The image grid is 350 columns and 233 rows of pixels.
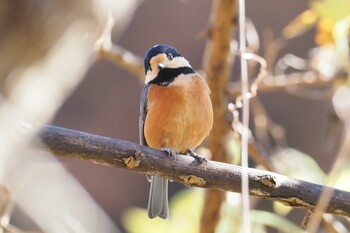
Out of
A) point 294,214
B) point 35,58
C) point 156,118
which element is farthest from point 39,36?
point 294,214

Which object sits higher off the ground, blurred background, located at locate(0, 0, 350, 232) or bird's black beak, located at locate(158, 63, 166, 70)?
bird's black beak, located at locate(158, 63, 166, 70)

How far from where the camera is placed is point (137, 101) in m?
4.42

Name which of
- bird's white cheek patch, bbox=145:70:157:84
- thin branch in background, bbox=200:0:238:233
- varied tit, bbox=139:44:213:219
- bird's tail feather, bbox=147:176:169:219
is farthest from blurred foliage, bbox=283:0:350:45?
bird's tail feather, bbox=147:176:169:219

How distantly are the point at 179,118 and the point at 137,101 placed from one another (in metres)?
2.58

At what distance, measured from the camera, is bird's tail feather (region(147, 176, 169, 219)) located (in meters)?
1.99

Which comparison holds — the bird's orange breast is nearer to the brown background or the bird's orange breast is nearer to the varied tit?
the varied tit

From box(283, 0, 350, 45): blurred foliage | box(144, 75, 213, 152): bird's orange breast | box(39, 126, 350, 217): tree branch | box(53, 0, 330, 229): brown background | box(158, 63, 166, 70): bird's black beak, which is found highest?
box(283, 0, 350, 45): blurred foliage

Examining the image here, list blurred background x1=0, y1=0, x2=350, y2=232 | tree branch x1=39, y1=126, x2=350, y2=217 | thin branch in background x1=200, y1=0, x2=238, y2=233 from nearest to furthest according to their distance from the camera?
tree branch x1=39, y1=126, x2=350, y2=217 < thin branch in background x1=200, y1=0, x2=238, y2=233 < blurred background x1=0, y1=0, x2=350, y2=232

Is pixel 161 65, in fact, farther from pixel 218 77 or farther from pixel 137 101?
pixel 137 101

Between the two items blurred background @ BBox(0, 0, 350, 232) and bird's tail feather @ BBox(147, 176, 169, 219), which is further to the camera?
blurred background @ BBox(0, 0, 350, 232)

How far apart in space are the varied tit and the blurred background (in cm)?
220

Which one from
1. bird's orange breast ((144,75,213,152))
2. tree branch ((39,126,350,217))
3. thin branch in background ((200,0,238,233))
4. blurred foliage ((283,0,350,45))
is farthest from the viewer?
thin branch in background ((200,0,238,233))

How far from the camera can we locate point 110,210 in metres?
4.51

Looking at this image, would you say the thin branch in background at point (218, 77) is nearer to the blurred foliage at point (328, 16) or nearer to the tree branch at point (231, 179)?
the blurred foliage at point (328, 16)
